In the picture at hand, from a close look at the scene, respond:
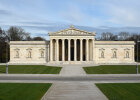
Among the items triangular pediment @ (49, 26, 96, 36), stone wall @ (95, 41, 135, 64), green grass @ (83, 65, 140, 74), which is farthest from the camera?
stone wall @ (95, 41, 135, 64)

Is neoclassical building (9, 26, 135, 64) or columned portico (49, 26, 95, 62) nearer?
columned portico (49, 26, 95, 62)

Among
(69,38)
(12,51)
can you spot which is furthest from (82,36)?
(12,51)

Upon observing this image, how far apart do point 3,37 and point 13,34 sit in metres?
9.00

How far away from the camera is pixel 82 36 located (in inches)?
3169

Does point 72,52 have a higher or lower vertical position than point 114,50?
lower

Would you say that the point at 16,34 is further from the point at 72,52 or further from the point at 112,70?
the point at 112,70

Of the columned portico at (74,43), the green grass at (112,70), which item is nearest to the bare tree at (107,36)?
the columned portico at (74,43)

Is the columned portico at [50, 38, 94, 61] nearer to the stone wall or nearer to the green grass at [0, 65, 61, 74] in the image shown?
the stone wall

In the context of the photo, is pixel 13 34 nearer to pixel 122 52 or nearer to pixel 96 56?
pixel 96 56

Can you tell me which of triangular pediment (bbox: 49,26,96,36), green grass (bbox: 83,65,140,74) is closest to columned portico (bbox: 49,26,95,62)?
triangular pediment (bbox: 49,26,96,36)

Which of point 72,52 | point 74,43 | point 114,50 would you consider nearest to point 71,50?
point 72,52

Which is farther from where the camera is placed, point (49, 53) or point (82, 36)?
point (49, 53)

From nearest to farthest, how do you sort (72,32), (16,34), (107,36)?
1. (72,32)
2. (16,34)
3. (107,36)

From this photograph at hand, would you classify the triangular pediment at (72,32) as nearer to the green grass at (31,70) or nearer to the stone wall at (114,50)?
the stone wall at (114,50)
